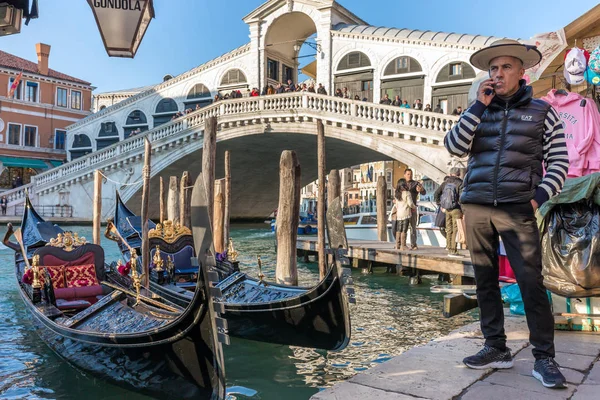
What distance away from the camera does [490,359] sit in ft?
5.64

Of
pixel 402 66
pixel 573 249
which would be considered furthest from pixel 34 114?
pixel 573 249

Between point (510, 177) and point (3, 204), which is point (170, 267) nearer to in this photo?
point (510, 177)

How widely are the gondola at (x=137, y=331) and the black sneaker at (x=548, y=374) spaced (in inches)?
44.6

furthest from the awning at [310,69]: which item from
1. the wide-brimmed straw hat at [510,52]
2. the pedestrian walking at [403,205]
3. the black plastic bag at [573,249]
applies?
the wide-brimmed straw hat at [510,52]

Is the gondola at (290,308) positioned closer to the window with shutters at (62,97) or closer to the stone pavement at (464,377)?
the stone pavement at (464,377)

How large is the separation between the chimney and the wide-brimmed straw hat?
19.9 meters

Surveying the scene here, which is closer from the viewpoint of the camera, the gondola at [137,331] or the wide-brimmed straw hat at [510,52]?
the wide-brimmed straw hat at [510,52]

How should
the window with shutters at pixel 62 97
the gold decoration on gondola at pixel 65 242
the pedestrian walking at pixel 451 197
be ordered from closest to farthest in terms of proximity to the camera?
1. the gold decoration on gondola at pixel 65 242
2. the pedestrian walking at pixel 451 197
3. the window with shutters at pixel 62 97

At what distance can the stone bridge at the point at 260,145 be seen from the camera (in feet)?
32.0

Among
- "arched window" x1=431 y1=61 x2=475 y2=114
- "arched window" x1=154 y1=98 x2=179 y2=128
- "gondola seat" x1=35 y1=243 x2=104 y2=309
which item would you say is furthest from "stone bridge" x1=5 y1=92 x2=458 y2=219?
"gondola seat" x1=35 y1=243 x2=104 y2=309

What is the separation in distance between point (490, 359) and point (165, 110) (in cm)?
1674

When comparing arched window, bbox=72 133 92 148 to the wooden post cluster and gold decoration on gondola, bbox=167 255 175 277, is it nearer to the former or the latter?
the wooden post cluster

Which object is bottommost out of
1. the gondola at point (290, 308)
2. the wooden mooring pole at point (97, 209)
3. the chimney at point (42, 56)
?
the gondola at point (290, 308)

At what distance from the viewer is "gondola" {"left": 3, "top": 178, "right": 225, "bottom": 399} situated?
2057mm
